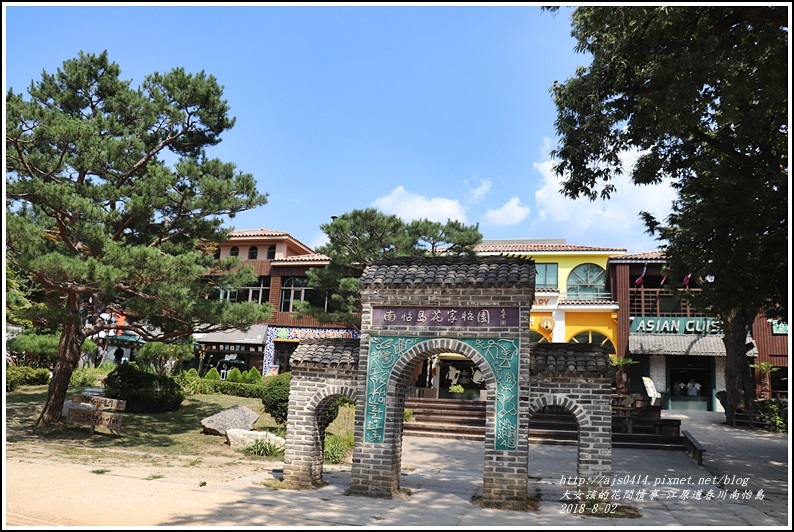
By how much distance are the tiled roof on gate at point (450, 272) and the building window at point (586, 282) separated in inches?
850

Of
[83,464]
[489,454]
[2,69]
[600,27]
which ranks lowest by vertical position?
[83,464]

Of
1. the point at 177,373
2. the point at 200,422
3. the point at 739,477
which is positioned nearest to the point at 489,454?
the point at 739,477

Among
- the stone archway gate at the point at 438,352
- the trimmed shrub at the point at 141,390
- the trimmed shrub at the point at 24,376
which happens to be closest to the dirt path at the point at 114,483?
the stone archway gate at the point at 438,352

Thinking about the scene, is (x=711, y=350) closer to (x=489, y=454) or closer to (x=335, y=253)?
(x=335, y=253)

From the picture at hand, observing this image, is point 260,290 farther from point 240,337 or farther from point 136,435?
point 136,435

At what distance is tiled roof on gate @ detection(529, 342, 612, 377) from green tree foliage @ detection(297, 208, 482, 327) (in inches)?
518

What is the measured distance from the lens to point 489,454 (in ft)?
31.6

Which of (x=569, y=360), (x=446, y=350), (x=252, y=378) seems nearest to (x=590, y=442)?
(x=569, y=360)

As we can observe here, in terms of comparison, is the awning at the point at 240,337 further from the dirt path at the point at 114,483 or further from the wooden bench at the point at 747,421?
the wooden bench at the point at 747,421

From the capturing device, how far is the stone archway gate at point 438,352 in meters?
9.46

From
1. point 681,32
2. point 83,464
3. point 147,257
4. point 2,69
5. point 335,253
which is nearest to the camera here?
point 2,69

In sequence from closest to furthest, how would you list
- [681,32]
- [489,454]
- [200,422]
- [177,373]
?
[489,454]
[681,32]
[200,422]
[177,373]

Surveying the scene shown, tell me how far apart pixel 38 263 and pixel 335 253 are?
40.8 ft

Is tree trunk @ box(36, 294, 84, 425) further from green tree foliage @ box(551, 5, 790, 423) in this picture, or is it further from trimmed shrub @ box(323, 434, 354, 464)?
green tree foliage @ box(551, 5, 790, 423)
